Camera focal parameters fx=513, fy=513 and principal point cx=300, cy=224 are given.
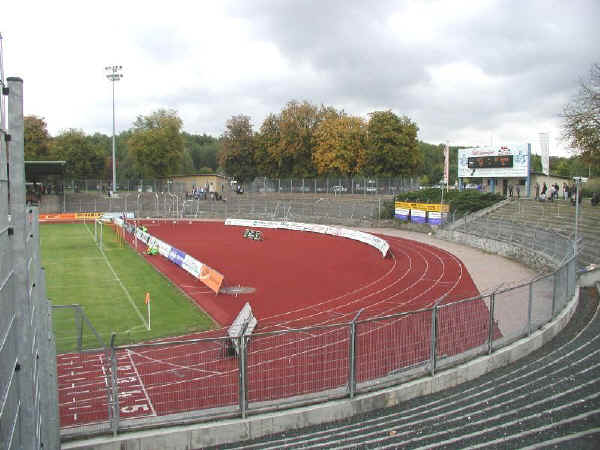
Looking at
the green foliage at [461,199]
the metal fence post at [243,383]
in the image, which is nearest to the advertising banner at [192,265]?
the metal fence post at [243,383]

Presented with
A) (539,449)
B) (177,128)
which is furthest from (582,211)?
(177,128)

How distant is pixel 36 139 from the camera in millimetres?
73625

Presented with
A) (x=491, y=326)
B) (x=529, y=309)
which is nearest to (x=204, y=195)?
(x=529, y=309)

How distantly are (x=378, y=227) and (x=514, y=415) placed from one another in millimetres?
43071

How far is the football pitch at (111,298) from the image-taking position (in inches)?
640

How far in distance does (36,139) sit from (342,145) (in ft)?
144

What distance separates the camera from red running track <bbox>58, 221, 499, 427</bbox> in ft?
33.3

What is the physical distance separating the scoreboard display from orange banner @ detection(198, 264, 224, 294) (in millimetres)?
41008

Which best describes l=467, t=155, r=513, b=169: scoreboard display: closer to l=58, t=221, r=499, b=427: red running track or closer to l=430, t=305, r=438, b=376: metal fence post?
l=58, t=221, r=499, b=427: red running track

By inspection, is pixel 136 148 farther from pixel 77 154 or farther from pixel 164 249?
pixel 164 249

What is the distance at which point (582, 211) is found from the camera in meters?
35.8

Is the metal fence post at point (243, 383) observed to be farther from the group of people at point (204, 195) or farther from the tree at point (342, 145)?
the group of people at point (204, 195)

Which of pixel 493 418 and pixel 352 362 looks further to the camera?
pixel 352 362

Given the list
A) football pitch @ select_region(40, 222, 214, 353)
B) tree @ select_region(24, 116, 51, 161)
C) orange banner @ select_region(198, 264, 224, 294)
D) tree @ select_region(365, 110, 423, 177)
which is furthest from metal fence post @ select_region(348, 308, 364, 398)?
tree @ select_region(24, 116, 51, 161)
